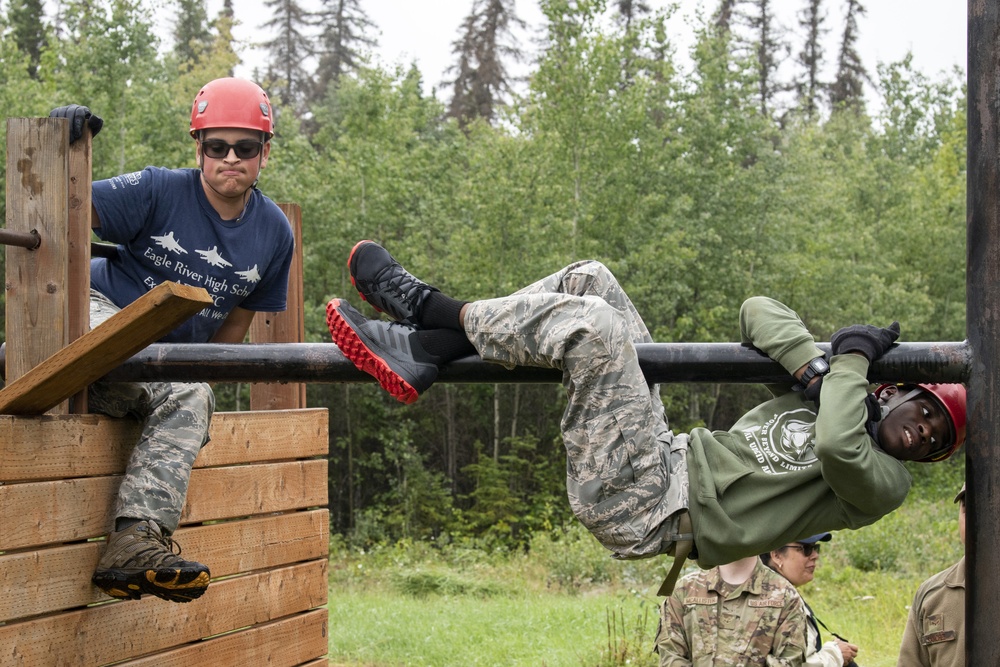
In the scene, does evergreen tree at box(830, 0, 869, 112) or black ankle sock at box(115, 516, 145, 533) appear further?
evergreen tree at box(830, 0, 869, 112)

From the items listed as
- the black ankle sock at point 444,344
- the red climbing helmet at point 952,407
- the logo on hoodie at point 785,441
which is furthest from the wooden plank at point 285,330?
the red climbing helmet at point 952,407

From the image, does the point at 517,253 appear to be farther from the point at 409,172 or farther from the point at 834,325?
the point at 834,325

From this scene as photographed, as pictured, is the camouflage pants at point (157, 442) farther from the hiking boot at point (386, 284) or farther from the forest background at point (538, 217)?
the forest background at point (538, 217)

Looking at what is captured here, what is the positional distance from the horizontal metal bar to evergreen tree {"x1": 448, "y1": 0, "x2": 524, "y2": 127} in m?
28.0

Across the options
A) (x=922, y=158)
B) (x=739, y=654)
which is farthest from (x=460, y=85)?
(x=739, y=654)

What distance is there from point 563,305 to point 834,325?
21.0 meters

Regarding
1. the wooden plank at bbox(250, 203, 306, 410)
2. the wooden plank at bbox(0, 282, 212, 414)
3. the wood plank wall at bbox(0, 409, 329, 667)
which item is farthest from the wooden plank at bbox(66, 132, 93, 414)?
the wooden plank at bbox(250, 203, 306, 410)

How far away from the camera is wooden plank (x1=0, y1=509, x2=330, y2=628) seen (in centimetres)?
279

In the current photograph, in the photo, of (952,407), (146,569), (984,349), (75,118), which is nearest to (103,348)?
(146,569)

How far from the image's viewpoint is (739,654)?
4387 mm

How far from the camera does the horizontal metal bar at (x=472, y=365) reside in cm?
256

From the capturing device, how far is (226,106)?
337 cm

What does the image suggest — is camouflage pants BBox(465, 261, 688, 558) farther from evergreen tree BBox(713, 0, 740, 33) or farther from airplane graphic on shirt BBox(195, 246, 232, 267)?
evergreen tree BBox(713, 0, 740, 33)

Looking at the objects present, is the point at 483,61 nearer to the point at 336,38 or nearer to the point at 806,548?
the point at 336,38
